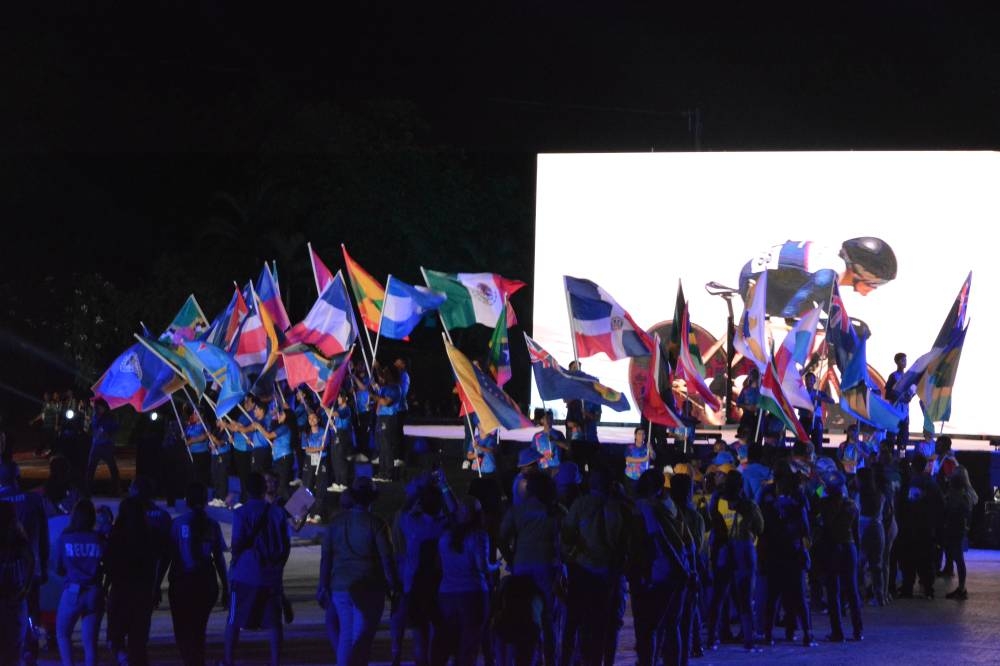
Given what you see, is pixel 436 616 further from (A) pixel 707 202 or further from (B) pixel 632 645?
(A) pixel 707 202

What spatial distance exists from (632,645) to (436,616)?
3689 millimetres

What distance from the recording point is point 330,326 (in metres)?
20.8

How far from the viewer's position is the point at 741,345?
68.9 feet

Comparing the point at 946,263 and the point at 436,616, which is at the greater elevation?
the point at 946,263

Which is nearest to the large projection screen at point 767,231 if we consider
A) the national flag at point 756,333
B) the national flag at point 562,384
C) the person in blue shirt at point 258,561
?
the national flag at point 756,333

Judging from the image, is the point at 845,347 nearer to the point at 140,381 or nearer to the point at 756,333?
the point at 756,333

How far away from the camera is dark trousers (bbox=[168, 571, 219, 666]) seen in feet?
34.6

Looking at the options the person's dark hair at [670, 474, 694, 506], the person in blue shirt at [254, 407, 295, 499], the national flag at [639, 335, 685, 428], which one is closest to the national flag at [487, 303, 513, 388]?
the national flag at [639, 335, 685, 428]

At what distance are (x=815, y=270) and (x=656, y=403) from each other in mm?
9820

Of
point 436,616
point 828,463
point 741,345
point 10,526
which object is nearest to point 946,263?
point 741,345

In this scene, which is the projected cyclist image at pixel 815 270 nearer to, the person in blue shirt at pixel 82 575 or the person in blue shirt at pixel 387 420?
the person in blue shirt at pixel 387 420

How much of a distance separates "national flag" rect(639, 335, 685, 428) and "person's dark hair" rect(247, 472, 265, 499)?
28.8 feet

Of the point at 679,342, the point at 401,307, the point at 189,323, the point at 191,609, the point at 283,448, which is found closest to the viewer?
the point at 191,609

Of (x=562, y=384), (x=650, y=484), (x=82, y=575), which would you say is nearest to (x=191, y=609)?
(x=82, y=575)
